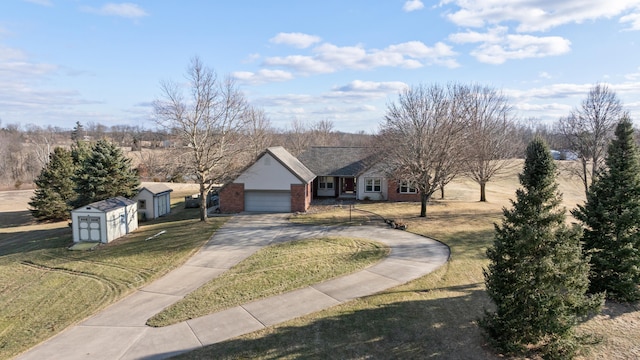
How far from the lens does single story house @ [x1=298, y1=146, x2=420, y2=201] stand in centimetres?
3419

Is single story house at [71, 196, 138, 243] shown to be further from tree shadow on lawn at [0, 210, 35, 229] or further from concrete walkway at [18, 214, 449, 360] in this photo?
tree shadow on lawn at [0, 210, 35, 229]

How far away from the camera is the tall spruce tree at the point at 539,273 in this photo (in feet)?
29.5

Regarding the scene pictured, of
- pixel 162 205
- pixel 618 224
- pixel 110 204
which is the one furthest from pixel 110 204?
pixel 618 224

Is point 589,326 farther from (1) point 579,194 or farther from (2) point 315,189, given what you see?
(1) point 579,194

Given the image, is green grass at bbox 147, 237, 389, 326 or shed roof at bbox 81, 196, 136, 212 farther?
shed roof at bbox 81, 196, 136, 212

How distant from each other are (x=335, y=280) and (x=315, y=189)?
2325 centimetres

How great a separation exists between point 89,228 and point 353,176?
21.9 meters

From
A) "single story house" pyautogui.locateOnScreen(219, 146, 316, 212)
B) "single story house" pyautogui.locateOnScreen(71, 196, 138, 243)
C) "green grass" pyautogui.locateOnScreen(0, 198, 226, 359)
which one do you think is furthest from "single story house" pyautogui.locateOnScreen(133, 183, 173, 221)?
→ "single story house" pyautogui.locateOnScreen(71, 196, 138, 243)

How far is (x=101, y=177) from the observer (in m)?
28.2

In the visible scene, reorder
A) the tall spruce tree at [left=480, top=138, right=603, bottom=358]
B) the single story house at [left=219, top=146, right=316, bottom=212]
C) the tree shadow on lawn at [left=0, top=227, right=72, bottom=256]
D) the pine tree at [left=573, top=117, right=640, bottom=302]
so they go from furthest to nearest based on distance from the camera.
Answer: the single story house at [left=219, top=146, right=316, bottom=212] < the tree shadow on lawn at [left=0, top=227, right=72, bottom=256] < the pine tree at [left=573, top=117, right=640, bottom=302] < the tall spruce tree at [left=480, top=138, right=603, bottom=358]

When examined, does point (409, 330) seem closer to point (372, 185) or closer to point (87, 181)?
point (372, 185)

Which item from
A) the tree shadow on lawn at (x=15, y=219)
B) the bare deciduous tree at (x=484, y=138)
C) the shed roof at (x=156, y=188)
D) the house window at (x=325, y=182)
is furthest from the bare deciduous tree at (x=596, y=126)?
the tree shadow on lawn at (x=15, y=219)

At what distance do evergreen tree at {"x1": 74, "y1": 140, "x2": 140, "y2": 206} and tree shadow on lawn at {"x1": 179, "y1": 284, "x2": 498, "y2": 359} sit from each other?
2318cm

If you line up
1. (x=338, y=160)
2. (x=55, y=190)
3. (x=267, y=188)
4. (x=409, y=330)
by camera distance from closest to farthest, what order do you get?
(x=409, y=330) < (x=267, y=188) < (x=55, y=190) < (x=338, y=160)
